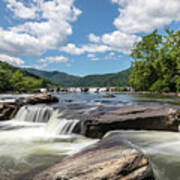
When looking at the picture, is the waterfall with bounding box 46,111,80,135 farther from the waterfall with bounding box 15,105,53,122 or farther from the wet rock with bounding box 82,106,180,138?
the waterfall with bounding box 15,105,53,122

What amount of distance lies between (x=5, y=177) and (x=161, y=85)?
147 ft

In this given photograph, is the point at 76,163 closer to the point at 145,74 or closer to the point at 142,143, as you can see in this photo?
the point at 142,143

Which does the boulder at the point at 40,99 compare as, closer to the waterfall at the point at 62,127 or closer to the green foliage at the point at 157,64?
the waterfall at the point at 62,127

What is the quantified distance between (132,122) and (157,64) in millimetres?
41969

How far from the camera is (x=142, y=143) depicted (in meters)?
7.57

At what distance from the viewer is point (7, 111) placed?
15695 mm

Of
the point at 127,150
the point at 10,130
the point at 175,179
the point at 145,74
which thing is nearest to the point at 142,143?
the point at 175,179

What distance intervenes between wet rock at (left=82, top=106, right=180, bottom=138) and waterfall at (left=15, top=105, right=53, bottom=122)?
5656 millimetres

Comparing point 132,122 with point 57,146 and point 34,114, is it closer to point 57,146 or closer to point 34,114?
point 57,146

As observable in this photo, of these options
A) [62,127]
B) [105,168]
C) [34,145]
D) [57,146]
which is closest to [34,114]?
[62,127]

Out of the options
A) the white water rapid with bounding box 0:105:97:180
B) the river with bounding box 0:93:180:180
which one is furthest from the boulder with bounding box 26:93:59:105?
the river with bounding box 0:93:180:180

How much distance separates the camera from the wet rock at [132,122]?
9.22m

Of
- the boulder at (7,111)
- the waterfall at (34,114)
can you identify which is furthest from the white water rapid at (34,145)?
the boulder at (7,111)

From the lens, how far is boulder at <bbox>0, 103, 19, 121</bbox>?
15.3 metres
